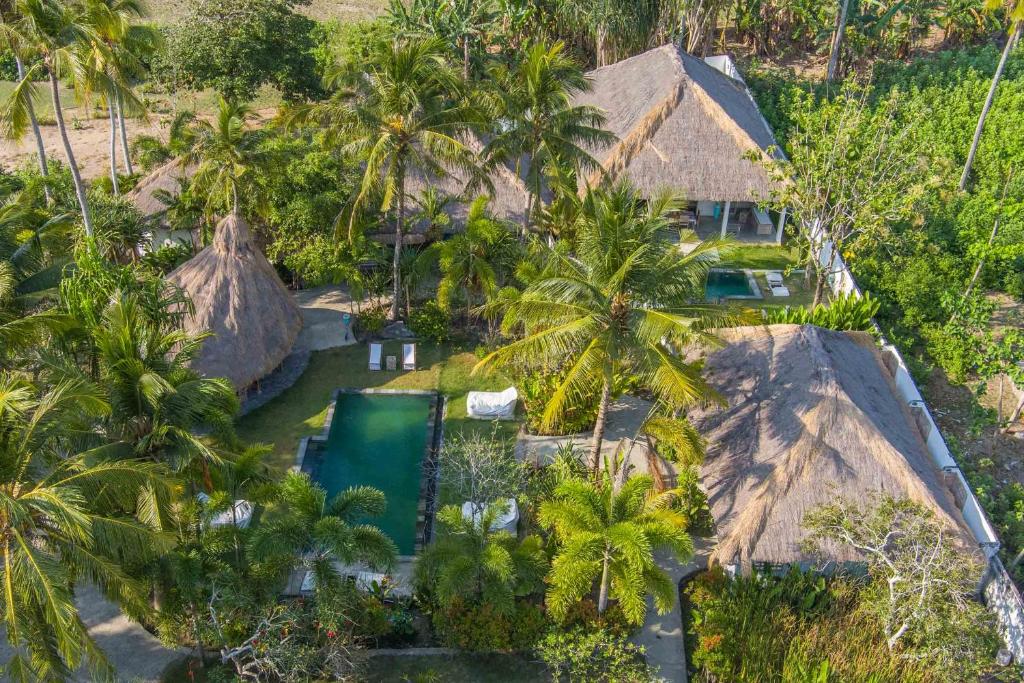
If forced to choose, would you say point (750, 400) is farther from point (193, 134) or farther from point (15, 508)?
point (193, 134)

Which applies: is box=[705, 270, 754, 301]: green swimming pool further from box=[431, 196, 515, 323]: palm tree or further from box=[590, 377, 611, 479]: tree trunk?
box=[590, 377, 611, 479]: tree trunk

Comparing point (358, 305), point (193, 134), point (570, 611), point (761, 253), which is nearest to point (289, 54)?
point (193, 134)

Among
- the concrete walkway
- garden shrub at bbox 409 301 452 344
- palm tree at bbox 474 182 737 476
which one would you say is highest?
palm tree at bbox 474 182 737 476

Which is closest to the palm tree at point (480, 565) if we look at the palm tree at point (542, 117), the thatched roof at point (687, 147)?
the palm tree at point (542, 117)

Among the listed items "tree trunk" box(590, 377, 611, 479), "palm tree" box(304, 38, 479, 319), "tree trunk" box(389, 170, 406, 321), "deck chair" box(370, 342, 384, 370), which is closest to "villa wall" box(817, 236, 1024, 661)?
"tree trunk" box(590, 377, 611, 479)

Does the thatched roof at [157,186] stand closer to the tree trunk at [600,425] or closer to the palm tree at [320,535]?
the palm tree at [320,535]

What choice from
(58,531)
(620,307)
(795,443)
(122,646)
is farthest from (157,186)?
(795,443)

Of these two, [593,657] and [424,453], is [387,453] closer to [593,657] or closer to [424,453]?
[424,453]
